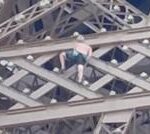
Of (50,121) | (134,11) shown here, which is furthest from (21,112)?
(134,11)

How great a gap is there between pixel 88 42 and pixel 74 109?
1.49 metres

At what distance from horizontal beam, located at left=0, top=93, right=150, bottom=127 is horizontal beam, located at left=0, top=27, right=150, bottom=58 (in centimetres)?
125

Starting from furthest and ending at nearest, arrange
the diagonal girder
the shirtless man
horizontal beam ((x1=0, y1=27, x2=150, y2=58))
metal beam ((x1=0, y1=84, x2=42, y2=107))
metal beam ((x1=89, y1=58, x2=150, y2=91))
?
the diagonal girder → horizontal beam ((x1=0, y1=27, x2=150, y2=58)) → the shirtless man → metal beam ((x1=0, y1=84, x2=42, y2=107)) → metal beam ((x1=89, y1=58, x2=150, y2=91))

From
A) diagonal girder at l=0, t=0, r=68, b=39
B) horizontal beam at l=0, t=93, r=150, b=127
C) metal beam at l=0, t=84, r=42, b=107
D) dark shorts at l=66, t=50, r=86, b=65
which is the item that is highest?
diagonal girder at l=0, t=0, r=68, b=39

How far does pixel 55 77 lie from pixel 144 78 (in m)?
1.46

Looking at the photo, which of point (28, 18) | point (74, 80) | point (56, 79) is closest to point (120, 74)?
point (74, 80)

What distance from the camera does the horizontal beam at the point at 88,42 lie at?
1895 centimetres

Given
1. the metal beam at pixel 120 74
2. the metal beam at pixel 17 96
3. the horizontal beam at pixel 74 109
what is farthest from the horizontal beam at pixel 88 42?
the horizontal beam at pixel 74 109

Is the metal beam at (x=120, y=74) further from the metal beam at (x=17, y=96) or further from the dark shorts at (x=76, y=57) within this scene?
the metal beam at (x=17, y=96)

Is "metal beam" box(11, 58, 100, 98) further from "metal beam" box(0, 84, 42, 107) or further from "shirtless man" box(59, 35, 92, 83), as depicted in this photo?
"metal beam" box(0, 84, 42, 107)

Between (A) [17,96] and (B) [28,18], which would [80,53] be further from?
(B) [28,18]

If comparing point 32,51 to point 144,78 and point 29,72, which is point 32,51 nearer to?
point 29,72

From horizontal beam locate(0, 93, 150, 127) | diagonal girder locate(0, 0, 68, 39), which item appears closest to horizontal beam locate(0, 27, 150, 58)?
diagonal girder locate(0, 0, 68, 39)

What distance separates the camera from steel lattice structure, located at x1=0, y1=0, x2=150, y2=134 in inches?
704
